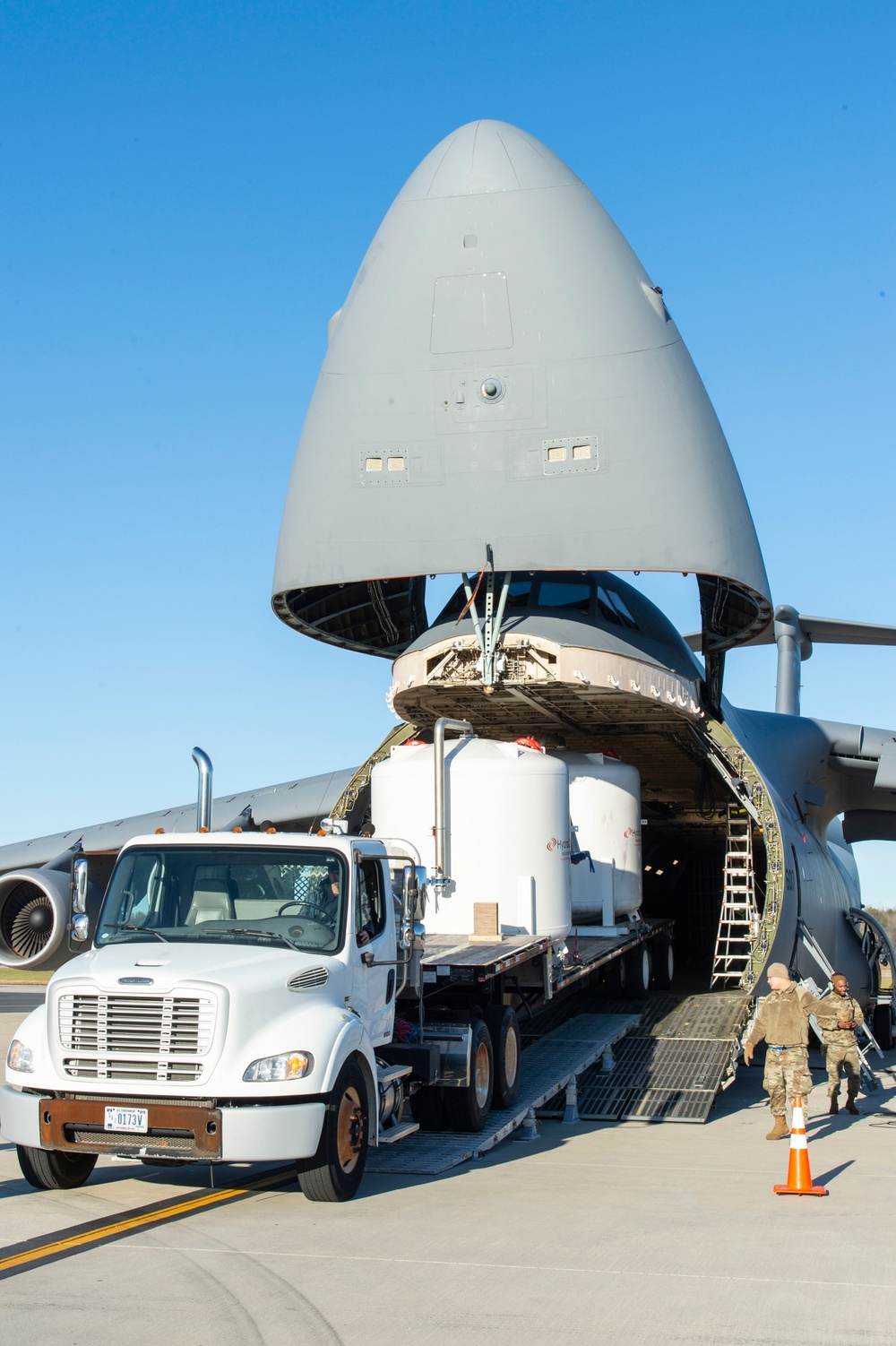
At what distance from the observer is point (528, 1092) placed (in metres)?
11.5

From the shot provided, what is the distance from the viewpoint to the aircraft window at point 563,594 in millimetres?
15312

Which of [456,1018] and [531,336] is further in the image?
[531,336]

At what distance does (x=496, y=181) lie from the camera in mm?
14422

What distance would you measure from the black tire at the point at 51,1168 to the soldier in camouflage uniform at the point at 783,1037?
Answer: 18.6 feet

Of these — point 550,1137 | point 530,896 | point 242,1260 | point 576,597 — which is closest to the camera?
point 242,1260

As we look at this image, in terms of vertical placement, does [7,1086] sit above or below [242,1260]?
above

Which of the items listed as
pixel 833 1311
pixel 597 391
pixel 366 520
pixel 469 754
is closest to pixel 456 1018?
pixel 469 754

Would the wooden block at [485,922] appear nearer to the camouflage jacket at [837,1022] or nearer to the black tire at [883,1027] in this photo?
the camouflage jacket at [837,1022]

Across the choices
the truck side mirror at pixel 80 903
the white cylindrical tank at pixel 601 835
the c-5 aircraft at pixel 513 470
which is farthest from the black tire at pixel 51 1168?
the white cylindrical tank at pixel 601 835

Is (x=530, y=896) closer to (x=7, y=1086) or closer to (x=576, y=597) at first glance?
(x=576, y=597)

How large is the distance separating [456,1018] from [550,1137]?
5.73 feet

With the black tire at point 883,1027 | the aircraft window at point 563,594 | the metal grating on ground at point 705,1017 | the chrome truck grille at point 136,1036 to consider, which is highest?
the aircraft window at point 563,594

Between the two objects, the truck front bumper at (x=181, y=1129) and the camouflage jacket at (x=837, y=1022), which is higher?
the truck front bumper at (x=181, y=1129)

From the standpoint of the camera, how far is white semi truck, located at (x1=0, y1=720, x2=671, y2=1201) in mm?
7809
